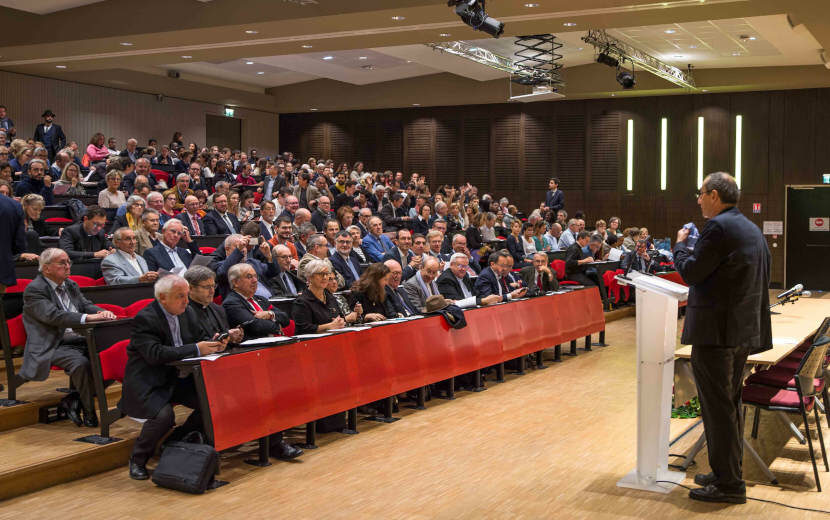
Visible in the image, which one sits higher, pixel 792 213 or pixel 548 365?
pixel 792 213

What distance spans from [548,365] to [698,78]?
990cm

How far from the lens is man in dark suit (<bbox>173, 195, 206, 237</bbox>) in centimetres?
838

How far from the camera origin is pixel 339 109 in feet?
63.7

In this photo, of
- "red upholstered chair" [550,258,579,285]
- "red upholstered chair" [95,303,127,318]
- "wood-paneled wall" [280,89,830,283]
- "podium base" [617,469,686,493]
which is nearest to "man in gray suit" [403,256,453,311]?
"red upholstered chair" [95,303,127,318]

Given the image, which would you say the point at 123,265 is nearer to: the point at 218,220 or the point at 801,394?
the point at 218,220

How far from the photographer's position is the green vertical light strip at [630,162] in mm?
16984

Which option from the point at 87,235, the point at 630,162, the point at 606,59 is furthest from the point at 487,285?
the point at 630,162

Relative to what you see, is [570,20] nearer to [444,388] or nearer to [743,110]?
[444,388]

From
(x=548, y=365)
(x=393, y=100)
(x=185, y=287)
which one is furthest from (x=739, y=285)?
(x=393, y=100)

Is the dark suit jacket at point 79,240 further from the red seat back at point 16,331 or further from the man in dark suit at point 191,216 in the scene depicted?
the red seat back at point 16,331

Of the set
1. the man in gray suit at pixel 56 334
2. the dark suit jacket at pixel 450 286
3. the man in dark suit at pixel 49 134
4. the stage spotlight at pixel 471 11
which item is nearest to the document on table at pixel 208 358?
the man in gray suit at pixel 56 334

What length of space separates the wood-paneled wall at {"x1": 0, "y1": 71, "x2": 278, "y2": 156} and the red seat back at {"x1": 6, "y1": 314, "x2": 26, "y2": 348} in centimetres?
1053

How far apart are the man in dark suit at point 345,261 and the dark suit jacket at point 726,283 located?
4142 mm

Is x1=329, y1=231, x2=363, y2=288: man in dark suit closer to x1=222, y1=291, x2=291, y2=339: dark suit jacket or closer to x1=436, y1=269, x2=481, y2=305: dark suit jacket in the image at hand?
x1=436, y1=269, x2=481, y2=305: dark suit jacket
